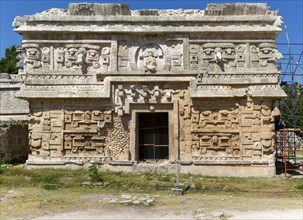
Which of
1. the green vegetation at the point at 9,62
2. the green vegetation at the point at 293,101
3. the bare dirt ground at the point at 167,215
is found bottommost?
the bare dirt ground at the point at 167,215

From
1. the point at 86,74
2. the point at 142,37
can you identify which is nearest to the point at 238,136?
the point at 142,37

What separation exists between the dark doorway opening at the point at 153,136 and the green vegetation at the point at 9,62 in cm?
2429

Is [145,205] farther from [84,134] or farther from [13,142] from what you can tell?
[13,142]

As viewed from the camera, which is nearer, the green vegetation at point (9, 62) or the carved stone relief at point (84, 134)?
the carved stone relief at point (84, 134)

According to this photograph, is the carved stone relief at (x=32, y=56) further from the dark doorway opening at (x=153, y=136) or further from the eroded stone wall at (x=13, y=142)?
the dark doorway opening at (x=153, y=136)

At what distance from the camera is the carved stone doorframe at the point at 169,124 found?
11625 millimetres

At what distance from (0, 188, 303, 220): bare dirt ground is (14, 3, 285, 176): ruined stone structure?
10.6 feet

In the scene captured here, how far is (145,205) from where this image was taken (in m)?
7.18

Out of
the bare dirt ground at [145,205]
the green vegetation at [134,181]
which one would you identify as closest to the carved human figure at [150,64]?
the green vegetation at [134,181]

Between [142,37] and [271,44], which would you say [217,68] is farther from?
[142,37]

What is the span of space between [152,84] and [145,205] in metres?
5.43

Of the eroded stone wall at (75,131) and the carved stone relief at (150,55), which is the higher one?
the carved stone relief at (150,55)

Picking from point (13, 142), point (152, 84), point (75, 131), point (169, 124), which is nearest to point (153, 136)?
point (169, 124)

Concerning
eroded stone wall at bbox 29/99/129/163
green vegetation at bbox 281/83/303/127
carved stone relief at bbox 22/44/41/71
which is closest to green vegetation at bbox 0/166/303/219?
eroded stone wall at bbox 29/99/129/163
